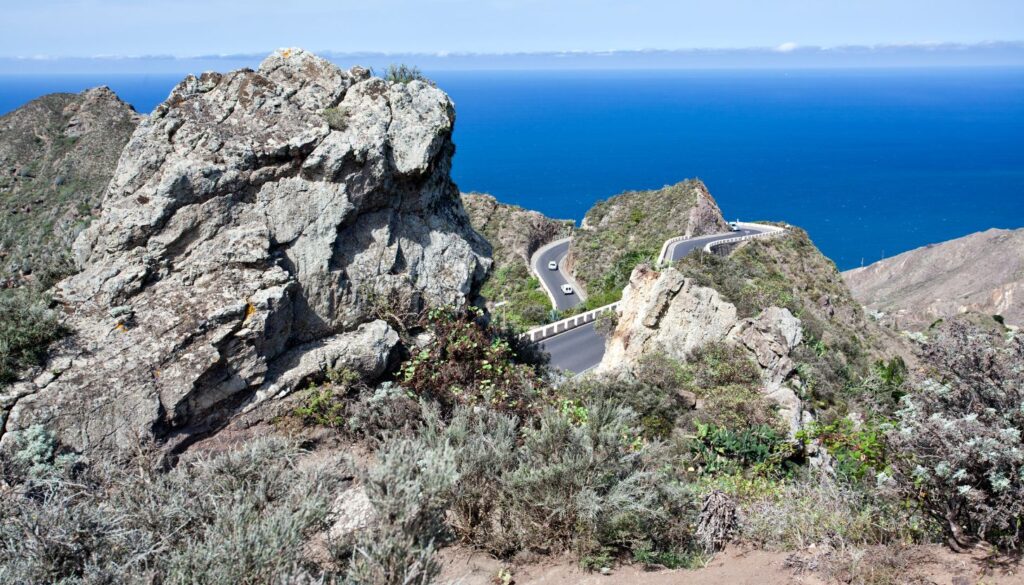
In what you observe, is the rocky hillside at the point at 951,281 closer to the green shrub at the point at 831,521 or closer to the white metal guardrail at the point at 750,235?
the white metal guardrail at the point at 750,235

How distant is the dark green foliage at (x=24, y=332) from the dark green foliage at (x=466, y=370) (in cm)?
354

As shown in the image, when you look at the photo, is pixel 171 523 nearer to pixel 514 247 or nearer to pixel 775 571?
pixel 775 571

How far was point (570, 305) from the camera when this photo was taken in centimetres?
3309

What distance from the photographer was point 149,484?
4.65 meters

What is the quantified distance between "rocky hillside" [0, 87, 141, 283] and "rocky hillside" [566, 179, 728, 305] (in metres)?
22.6

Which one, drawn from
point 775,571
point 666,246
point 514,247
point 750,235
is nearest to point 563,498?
point 775,571

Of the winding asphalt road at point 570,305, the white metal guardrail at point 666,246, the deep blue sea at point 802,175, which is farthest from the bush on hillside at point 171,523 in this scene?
the deep blue sea at point 802,175

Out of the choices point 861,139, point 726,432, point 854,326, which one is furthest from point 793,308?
point 861,139

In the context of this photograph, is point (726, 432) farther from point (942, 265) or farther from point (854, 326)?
point (942, 265)

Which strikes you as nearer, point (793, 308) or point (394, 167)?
point (394, 167)

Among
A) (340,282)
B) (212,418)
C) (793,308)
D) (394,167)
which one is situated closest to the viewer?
(212,418)

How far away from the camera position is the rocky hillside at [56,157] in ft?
82.8

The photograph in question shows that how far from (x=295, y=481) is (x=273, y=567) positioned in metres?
1.13

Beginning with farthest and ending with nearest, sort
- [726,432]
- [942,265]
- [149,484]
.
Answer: [942,265], [726,432], [149,484]
